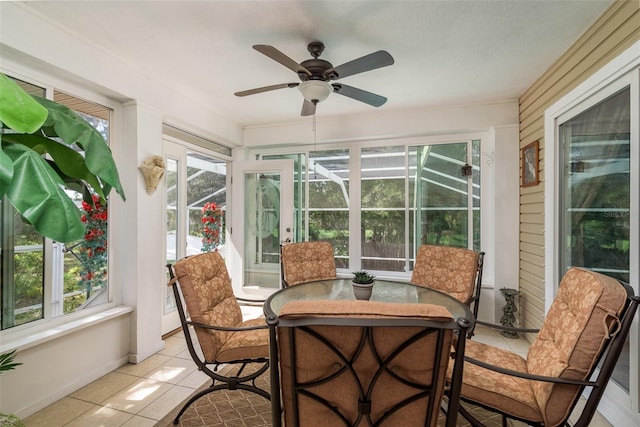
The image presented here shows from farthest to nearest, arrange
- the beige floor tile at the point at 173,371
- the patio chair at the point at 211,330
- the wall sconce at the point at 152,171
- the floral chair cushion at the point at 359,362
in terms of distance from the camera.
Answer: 1. the wall sconce at the point at 152,171
2. the beige floor tile at the point at 173,371
3. the patio chair at the point at 211,330
4. the floral chair cushion at the point at 359,362

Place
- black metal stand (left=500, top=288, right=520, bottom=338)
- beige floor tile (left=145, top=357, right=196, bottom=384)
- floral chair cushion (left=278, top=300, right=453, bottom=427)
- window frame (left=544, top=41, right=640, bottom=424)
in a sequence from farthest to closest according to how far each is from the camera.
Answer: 1. black metal stand (left=500, top=288, right=520, bottom=338)
2. beige floor tile (left=145, top=357, right=196, bottom=384)
3. window frame (left=544, top=41, right=640, bottom=424)
4. floral chair cushion (left=278, top=300, right=453, bottom=427)

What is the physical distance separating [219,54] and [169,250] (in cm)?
205

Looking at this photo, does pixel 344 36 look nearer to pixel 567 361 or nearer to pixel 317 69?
pixel 317 69

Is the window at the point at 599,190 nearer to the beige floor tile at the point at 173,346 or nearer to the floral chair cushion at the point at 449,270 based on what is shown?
the floral chair cushion at the point at 449,270

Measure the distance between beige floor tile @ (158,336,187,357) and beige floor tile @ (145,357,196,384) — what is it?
0.43 feet

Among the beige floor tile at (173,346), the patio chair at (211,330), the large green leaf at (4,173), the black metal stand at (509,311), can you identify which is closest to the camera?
the large green leaf at (4,173)

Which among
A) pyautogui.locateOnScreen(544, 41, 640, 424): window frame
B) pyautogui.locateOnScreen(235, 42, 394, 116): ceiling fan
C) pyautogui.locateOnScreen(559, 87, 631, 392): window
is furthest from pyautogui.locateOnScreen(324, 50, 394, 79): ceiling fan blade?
pyautogui.locateOnScreen(559, 87, 631, 392): window

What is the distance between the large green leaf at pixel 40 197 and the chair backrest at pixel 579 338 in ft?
6.41

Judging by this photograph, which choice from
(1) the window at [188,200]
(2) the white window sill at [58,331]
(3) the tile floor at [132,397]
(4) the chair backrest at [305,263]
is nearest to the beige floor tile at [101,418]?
(3) the tile floor at [132,397]

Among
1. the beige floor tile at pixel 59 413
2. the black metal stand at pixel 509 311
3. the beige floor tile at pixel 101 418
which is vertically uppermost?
the black metal stand at pixel 509 311

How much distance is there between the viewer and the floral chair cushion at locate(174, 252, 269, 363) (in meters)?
1.79

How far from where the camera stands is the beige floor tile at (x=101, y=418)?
71.7 inches

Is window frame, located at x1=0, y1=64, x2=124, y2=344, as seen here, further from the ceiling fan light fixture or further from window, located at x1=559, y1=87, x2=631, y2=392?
window, located at x1=559, y1=87, x2=631, y2=392

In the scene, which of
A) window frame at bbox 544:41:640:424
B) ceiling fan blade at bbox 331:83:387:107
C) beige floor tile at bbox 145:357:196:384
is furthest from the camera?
beige floor tile at bbox 145:357:196:384
